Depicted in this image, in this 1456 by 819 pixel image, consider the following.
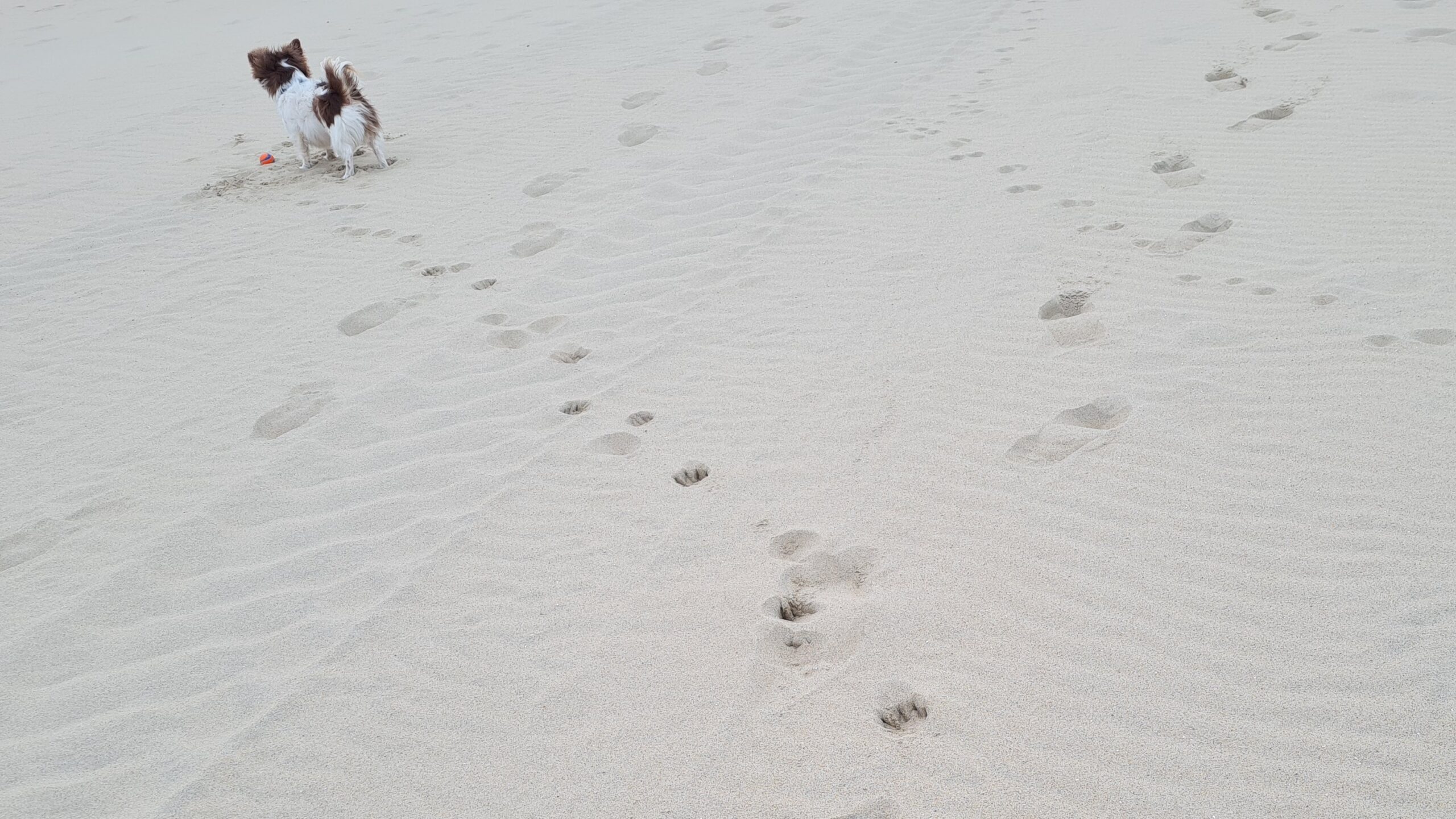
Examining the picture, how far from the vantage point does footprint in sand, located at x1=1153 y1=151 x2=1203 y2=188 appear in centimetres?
447

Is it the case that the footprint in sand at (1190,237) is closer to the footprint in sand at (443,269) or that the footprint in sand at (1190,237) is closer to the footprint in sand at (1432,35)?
the footprint in sand at (1432,35)

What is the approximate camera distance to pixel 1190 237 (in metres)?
3.96

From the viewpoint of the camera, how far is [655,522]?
9.12 feet

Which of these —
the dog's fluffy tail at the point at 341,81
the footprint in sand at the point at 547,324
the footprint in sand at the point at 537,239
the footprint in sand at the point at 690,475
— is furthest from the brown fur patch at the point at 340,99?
the footprint in sand at the point at 690,475

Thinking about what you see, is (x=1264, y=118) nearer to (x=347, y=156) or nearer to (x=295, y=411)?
(x=295, y=411)

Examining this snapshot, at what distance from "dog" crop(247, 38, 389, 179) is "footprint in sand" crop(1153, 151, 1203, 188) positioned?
478 centimetres

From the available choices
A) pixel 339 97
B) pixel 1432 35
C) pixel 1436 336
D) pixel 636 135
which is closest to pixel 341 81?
pixel 339 97

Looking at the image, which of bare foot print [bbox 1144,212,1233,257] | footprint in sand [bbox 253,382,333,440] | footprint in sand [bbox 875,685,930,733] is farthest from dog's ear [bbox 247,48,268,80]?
footprint in sand [bbox 875,685,930,733]

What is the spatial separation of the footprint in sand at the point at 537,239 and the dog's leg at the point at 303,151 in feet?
7.76

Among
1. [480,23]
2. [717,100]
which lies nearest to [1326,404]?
[717,100]

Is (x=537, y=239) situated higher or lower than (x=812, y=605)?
higher

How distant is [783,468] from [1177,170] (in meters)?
2.95

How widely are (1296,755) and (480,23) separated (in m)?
10.4

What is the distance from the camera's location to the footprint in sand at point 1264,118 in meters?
4.92
